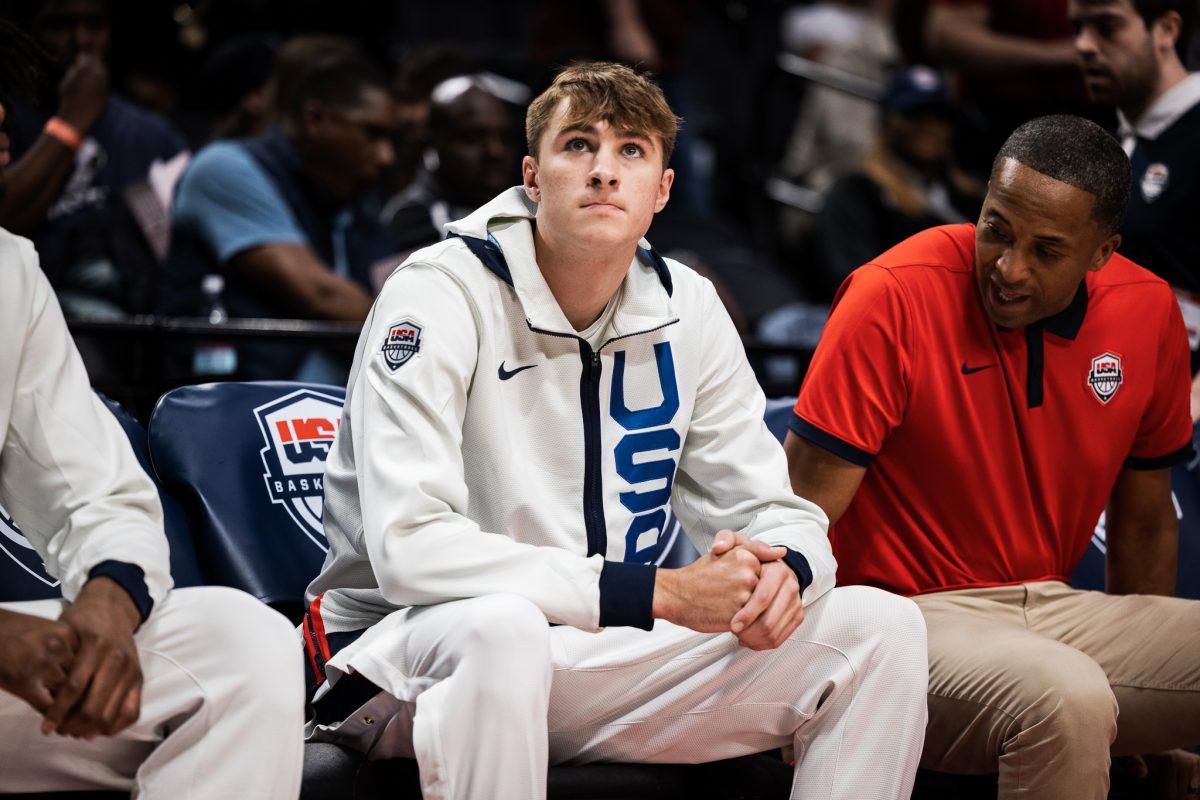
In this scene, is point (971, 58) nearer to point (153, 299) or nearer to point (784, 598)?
point (153, 299)

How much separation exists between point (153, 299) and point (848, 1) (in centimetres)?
430

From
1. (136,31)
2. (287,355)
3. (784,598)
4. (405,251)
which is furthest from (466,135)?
(784,598)

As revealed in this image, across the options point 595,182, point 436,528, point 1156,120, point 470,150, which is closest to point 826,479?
point 595,182

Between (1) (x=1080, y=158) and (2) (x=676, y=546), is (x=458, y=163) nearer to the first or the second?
(2) (x=676, y=546)

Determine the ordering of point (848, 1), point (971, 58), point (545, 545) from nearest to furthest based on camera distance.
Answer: point (545, 545)
point (971, 58)
point (848, 1)

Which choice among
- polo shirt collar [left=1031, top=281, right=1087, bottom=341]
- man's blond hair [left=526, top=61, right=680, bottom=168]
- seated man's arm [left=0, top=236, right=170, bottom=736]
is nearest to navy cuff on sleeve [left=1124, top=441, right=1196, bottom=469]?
polo shirt collar [left=1031, top=281, right=1087, bottom=341]

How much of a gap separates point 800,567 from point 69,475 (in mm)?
1230

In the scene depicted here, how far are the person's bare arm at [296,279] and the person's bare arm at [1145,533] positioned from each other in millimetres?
2319

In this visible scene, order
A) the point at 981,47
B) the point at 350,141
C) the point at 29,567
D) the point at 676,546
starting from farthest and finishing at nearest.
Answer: the point at 981,47 < the point at 350,141 < the point at 676,546 < the point at 29,567

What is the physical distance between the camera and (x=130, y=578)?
2180 millimetres

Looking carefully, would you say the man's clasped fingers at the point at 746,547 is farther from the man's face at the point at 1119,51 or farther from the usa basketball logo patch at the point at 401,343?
the man's face at the point at 1119,51

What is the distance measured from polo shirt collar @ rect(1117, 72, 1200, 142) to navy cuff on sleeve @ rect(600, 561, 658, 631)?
2366 millimetres

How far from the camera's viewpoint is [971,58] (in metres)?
5.91

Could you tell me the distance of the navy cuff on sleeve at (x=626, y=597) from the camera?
7.86 feet
